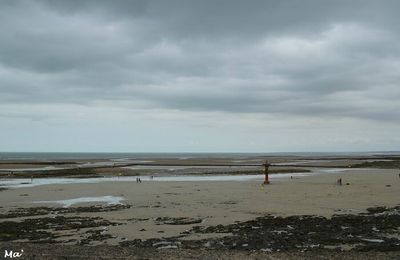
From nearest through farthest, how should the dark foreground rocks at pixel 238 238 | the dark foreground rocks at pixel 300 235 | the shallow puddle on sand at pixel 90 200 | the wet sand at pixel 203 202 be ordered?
the dark foreground rocks at pixel 238 238, the dark foreground rocks at pixel 300 235, the wet sand at pixel 203 202, the shallow puddle on sand at pixel 90 200

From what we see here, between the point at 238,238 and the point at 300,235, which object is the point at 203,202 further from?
the point at 300,235

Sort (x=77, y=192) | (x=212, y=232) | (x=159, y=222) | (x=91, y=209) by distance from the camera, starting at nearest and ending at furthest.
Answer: (x=212, y=232) → (x=159, y=222) → (x=91, y=209) → (x=77, y=192)

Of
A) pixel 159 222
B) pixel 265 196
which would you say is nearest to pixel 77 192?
pixel 265 196

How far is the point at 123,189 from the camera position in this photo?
3372 centimetres

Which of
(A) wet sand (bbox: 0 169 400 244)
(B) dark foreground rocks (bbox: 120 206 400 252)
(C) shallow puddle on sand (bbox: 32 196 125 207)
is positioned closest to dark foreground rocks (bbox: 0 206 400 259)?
(B) dark foreground rocks (bbox: 120 206 400 252)

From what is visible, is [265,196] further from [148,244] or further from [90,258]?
[90,258]

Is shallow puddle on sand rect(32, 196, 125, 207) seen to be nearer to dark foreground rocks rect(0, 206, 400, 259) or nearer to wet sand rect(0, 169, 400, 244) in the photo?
wet sand rect(0, 169, 400, 244)

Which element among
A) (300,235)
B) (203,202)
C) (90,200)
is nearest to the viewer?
(300,235)

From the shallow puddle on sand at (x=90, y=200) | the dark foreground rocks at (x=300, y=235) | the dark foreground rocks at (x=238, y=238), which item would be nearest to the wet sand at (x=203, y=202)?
the shallow puddle on sand at (x=90, y=200)

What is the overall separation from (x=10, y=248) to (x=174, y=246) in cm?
455

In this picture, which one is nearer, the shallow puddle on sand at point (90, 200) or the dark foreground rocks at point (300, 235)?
the dark foreground rocks at point (300, 235)

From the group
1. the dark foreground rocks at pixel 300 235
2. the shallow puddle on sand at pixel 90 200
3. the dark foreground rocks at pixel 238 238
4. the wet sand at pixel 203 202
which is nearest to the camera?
the dark foreground rocks at pixel 238 238

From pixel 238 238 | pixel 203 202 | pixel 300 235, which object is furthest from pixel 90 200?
pixel 300 235

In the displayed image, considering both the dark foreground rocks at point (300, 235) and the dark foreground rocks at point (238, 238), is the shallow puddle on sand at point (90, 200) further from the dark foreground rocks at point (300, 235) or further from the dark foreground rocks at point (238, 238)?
the dark foreground rocks at point (300, 235)
